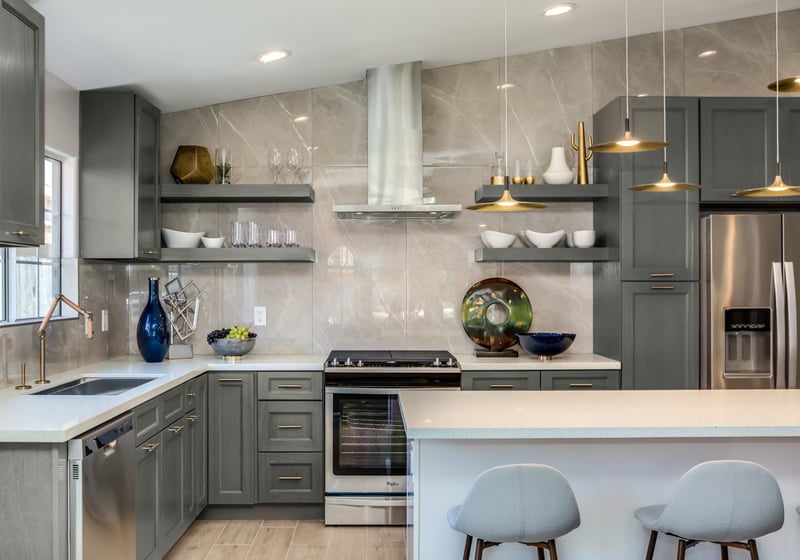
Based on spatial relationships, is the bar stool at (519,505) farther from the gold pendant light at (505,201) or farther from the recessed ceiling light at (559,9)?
the recessed ceiling light at (559,9)

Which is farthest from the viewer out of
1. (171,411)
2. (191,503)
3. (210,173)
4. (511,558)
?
(210,173)

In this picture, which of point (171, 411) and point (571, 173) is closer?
point (171, 411)

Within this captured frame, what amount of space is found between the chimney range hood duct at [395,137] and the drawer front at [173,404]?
144 centimetres

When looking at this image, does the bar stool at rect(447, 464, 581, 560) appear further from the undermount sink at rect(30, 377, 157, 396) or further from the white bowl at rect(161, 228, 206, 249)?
the white bowl at rect(161, 228, 206, 249)

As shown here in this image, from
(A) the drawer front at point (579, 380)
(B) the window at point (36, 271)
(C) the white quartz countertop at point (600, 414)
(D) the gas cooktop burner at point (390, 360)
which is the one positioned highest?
(B) the window at point (36, 271)

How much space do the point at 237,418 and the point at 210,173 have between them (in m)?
1.54

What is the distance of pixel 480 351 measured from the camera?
4.55 m

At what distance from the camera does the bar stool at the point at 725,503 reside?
2.18 metres

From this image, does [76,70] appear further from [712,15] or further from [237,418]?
[712,15]

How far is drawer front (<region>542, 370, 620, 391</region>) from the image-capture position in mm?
4195

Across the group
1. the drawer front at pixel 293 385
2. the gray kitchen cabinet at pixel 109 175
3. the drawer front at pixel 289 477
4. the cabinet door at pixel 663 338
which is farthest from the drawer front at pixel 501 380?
the gray kitchen cabinet at pixel 109 175

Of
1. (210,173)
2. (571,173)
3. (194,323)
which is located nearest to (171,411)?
(194,323)

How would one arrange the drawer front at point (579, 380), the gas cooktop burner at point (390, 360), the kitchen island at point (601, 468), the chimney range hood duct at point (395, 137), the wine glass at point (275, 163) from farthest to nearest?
the wine glass at point (275, 163), the chimney range hood duct at point (395, 137), the drawer front at point (579, 380), the gas cooktop burner at point (390, 360), the kitchen island at point (601, 468)

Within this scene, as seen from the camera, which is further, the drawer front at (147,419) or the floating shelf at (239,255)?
the floating shelf at (239,255)
